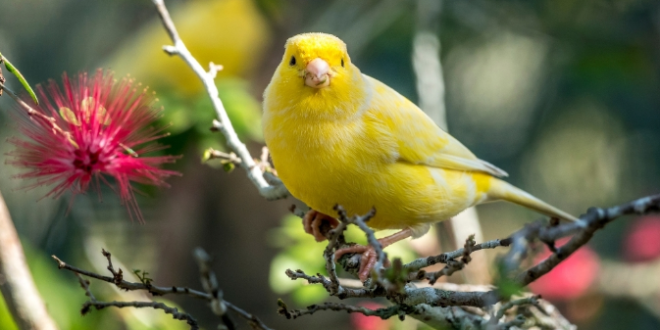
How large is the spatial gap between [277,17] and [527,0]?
8.73 feet

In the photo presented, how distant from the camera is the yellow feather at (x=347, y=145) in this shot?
259 cm

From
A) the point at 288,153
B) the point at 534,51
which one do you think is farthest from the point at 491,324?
the point at 534,51

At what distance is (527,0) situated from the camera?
21.6 feet

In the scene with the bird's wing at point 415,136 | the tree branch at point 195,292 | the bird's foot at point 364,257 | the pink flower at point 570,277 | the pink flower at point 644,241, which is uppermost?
the pink flower at point 644,241

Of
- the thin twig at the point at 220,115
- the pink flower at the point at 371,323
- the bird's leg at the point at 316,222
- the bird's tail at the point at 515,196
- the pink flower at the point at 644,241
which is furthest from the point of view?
the pink flower at the point at 644,241

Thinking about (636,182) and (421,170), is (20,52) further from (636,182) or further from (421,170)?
(636,182)

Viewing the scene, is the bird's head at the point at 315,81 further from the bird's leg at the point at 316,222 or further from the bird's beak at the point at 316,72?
the bird's leg at the point at 316,222

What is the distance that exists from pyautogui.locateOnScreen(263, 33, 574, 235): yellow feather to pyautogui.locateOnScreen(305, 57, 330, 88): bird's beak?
3 centimetres

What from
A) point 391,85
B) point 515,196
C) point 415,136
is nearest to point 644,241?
point 391,85

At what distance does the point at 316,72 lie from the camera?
2.55 metres

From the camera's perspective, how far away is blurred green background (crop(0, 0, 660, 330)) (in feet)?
16.1

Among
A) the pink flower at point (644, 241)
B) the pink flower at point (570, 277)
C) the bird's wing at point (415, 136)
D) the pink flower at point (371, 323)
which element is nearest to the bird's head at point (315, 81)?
the bird's wing at point (415, 136)

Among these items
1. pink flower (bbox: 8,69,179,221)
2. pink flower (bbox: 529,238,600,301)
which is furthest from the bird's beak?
pink flower (bbox: 529,238,600,301)

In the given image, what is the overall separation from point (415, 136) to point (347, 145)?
499mm
